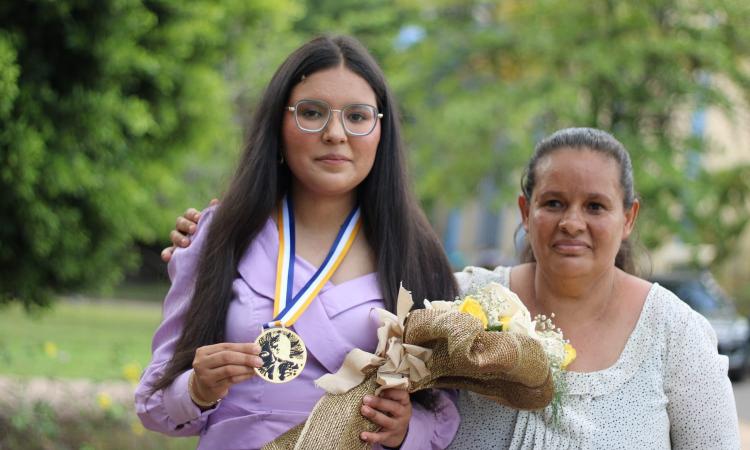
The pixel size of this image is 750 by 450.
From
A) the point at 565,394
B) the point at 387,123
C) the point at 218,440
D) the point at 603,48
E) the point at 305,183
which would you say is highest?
the point at 603,48

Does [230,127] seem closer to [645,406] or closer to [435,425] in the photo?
[435,425]

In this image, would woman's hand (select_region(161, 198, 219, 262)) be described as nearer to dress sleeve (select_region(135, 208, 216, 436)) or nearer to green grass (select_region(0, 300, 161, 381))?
dress sleeve (select_region(135, 208, 216, 436))

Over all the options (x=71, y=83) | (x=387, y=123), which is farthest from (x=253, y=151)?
(x=71, y=83)

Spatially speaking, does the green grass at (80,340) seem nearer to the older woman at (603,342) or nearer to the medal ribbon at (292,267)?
the medal ribbon at (292,267)

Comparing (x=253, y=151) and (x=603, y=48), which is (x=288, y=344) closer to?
(x=253, y=151)

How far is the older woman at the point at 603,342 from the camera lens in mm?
3297

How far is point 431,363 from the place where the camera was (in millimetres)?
3016

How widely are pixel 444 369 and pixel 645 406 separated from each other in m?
0.70

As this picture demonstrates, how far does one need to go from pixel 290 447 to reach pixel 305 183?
2.65 feet

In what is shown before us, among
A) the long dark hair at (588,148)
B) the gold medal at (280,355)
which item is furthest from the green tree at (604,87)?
the gold medal at (280,355)

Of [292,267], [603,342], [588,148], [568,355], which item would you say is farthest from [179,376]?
[588,148]

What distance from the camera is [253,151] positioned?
134 inches

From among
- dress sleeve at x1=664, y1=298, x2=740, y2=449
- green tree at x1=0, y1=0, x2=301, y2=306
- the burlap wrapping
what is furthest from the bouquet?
green tree at x1=0, y1=0, x2=301, y2=306

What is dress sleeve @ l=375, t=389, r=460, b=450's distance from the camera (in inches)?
127
